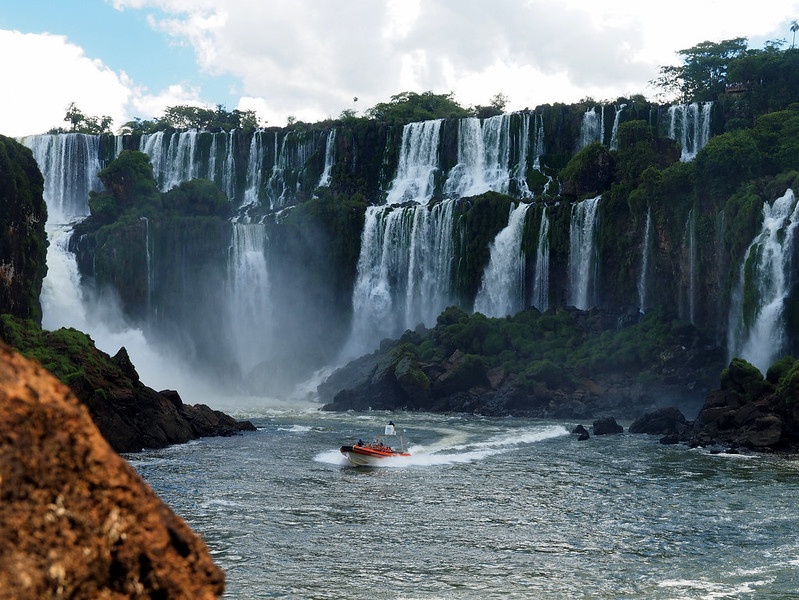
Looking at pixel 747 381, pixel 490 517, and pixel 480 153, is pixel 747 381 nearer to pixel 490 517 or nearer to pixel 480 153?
pixel 490 517

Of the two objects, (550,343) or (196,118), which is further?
(196,118)

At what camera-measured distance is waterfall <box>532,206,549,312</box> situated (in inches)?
2625

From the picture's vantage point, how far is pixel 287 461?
38.2 metres

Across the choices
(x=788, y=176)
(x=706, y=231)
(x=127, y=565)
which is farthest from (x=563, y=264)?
(x=127, y=565)

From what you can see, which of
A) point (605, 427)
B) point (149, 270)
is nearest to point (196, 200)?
point (149, 270)

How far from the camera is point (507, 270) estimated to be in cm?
6850

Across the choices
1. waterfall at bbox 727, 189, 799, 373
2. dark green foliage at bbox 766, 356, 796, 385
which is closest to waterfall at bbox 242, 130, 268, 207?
waterfall at bbox 727, 189, 799, 373

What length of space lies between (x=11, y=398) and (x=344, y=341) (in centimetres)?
6955

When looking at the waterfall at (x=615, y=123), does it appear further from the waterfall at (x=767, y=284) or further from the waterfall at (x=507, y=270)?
the waterfall at (x=767, y=284)

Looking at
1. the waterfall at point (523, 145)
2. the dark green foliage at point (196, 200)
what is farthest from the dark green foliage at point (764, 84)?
the dark green foliage at point (196, 200)

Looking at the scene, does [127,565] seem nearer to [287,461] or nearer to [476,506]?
[476,506]

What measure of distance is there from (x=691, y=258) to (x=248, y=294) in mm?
31350

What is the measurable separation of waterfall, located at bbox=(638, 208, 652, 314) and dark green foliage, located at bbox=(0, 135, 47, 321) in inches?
1336

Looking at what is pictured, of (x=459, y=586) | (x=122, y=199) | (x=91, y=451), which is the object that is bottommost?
(x=459, y=586)
